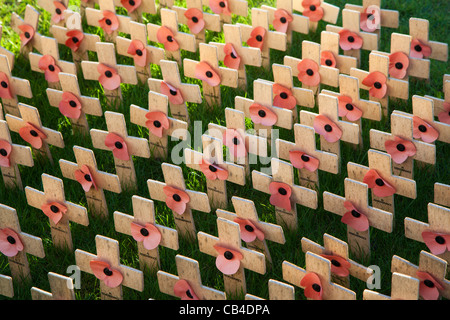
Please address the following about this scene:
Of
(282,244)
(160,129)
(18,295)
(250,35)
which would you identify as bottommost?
(18,295)

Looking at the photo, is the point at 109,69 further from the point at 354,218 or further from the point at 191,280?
the point at 354,218

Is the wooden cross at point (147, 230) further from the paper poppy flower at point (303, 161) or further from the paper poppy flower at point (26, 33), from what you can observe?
the paper poppy flower at point (26, 33)

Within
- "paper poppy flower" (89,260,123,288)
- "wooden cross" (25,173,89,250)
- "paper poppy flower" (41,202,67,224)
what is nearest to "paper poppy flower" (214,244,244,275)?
"paper poppy flower" (89,260,123,288)

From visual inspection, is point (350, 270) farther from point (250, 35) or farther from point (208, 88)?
point (250, 35)

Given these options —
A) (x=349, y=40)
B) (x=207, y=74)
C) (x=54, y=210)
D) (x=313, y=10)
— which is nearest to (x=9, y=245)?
(x=54, y=210)

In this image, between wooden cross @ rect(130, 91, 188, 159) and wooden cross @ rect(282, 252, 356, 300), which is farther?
wooden cross @ rect(130, 91, 188, 159)

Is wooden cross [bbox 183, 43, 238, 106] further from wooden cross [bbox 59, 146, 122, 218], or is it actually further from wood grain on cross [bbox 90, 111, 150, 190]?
wooden cross [bbox 59, 146, 122, 218]
